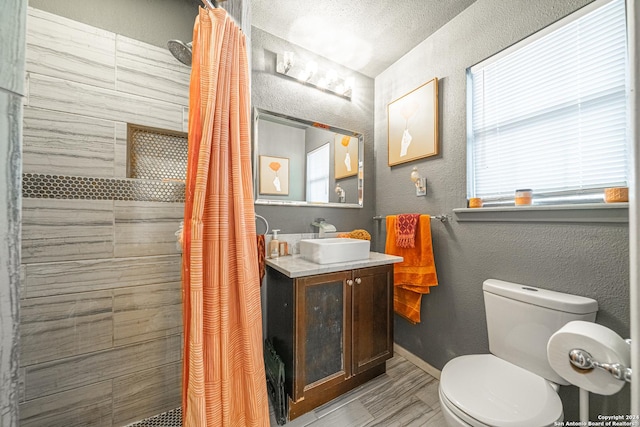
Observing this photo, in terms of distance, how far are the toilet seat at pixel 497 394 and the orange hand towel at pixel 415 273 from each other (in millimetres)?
544

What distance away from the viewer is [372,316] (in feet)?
5.08

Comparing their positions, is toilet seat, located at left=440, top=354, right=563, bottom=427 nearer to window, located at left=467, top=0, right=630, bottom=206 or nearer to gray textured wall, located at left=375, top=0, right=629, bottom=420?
gray textured wall, located at left=375, top=0, right=629, bottom=420

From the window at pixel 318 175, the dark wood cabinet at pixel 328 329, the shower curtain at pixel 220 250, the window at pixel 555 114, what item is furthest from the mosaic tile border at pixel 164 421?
the window at pixel 555 114

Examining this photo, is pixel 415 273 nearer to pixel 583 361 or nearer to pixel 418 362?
pixel 418 362

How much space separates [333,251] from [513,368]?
1.06 meters

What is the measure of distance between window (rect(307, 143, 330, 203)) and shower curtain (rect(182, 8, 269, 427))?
0.81m

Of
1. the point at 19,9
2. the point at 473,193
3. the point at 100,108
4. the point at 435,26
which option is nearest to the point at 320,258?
the point at 473,193

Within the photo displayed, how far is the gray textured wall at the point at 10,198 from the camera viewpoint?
1.08 feet

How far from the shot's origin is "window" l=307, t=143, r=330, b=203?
1.90 meters

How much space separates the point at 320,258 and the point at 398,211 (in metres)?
0.93

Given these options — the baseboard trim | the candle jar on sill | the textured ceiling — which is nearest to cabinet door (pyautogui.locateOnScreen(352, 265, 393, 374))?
the baseboard trim

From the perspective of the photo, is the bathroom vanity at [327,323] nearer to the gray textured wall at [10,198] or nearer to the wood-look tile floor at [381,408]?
the wood-look tile floor at [381,408]

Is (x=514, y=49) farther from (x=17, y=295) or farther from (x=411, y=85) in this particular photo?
(x=17, y=295)

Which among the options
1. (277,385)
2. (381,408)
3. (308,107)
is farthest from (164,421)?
(308,107)
